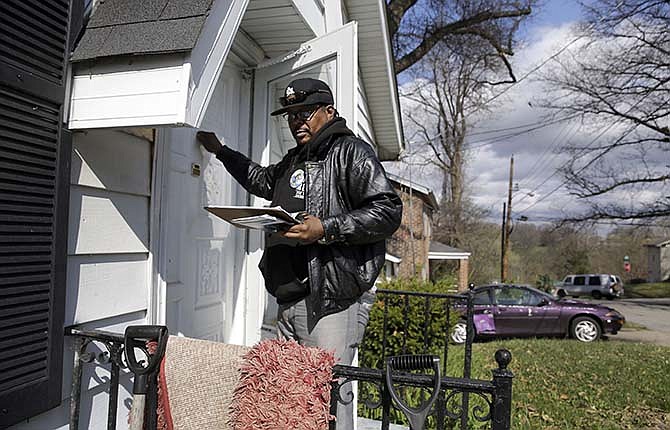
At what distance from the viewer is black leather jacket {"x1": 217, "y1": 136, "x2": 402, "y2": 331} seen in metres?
1.99

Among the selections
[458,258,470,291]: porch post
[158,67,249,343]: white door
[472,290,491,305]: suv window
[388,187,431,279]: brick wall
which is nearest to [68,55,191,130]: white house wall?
[158,67,249,343]: white door

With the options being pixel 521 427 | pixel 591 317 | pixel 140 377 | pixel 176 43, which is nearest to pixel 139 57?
pixel 176 43

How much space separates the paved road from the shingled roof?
1461 centimetres

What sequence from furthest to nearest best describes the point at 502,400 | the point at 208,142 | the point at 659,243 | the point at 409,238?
the point at 659,243, the point at 409,238, the point at 208,142, the point at 502,400

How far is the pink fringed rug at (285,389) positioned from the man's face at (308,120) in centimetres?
98

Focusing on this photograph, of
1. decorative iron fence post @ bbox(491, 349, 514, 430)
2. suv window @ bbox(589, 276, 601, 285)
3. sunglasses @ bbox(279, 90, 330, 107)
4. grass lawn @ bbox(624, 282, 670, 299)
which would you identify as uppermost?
sunglasses @ bbox(279, 90, 330, 107)

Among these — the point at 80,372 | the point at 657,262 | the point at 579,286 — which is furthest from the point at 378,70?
the point at 657,262

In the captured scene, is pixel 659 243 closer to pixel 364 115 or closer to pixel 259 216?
pixel 364 115

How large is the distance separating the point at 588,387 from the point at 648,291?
31076 mm

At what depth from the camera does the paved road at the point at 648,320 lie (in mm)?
14500

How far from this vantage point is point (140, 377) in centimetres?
154

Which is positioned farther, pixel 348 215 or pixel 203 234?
pixel 203 234

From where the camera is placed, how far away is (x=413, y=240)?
18.3 metres

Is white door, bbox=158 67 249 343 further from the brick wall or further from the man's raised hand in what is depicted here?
the brick wall
